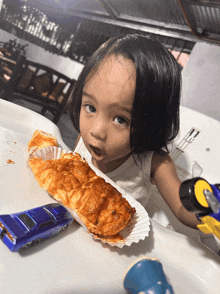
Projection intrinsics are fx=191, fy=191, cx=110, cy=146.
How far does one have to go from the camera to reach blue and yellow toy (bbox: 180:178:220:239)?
290 millimetres

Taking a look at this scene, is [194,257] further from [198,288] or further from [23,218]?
[23,218]

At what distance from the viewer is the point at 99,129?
0.47m

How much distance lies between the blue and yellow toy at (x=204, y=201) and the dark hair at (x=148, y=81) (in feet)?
0.77

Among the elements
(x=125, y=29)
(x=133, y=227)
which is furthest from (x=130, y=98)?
(x=125, y=29)

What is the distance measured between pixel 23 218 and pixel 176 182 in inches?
18.4

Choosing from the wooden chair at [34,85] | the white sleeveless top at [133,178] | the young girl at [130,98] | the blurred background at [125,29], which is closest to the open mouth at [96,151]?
the young girl at [130,98]

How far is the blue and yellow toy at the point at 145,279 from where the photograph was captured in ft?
0.93

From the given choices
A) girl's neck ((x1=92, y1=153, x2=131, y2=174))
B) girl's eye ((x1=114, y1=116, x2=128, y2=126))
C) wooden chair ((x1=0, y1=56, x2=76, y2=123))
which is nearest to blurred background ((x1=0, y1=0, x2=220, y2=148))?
wooden chair ((x1=0, y1=56, x2=76, y2=123))

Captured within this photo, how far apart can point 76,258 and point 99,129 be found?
28cm

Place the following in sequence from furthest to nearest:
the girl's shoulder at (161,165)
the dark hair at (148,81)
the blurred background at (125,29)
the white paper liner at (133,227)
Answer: the blurred background at (125,29)
the girl's shoulder at (161,165)
the dark hair at (148,81)
the white paper liner at (133,227)

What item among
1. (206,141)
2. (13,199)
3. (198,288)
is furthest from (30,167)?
(206,141)

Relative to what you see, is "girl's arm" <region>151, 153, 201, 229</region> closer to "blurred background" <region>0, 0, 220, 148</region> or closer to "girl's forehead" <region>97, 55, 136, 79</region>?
"girl's forehead" <region>97, 55, 136, 79</region>

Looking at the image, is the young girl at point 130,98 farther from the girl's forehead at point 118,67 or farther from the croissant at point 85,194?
the croissant at point 85,194

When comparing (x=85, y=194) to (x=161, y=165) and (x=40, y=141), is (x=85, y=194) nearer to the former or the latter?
(x=40, y=141)
